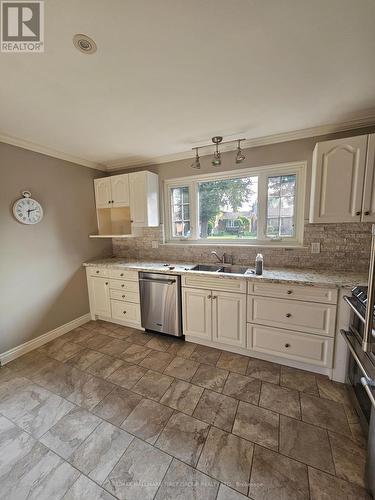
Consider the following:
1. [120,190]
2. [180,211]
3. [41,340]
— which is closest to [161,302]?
[180,211]

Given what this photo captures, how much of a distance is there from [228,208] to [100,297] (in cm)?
228

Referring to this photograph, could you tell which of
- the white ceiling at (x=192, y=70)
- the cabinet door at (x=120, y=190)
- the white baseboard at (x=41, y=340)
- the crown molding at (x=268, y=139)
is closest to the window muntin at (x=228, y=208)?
the crown molding at (x=268, y=139)

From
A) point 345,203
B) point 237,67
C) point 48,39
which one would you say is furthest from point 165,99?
point 345,203

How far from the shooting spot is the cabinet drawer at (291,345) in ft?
6.11

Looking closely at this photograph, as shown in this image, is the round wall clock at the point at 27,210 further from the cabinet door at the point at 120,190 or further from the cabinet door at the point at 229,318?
the cabinet door at the point at 229,318

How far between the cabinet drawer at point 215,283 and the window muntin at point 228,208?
794mm

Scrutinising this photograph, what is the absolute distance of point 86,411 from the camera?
5.29 ft

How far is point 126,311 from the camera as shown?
9.36 ft

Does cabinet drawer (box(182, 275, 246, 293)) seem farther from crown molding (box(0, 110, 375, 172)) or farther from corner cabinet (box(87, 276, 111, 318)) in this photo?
crown molding (box(0, 110, 375, 172))

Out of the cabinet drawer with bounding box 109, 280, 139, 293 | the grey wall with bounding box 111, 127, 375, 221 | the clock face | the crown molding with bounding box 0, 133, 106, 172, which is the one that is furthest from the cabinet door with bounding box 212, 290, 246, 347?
the crown molding with bounding box 0, 133, 106, 172

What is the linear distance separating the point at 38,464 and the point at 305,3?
2.88 m

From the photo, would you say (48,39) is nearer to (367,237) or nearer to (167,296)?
(167,296)

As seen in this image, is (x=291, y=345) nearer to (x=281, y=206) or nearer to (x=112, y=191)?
(x=281, y=206)

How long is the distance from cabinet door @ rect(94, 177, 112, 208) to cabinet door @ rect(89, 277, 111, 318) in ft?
3.80
